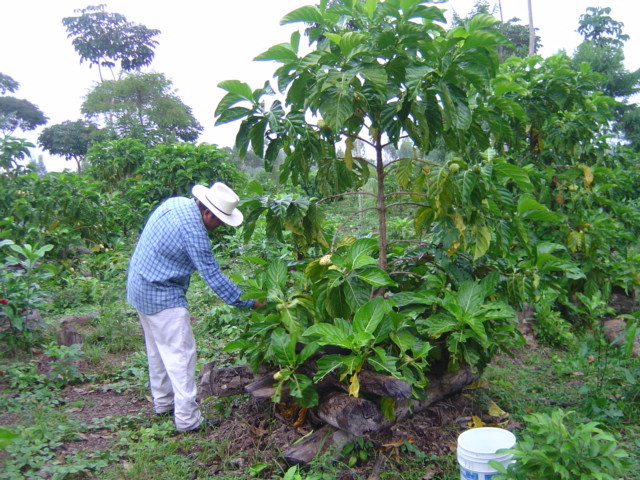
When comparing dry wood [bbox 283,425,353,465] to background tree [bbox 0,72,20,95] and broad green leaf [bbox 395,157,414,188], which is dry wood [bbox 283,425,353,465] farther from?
background tree [bbox 0,72,20,95]

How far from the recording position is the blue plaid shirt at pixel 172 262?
3.34 meters

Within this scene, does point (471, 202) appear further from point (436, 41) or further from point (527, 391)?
point (527, 391)

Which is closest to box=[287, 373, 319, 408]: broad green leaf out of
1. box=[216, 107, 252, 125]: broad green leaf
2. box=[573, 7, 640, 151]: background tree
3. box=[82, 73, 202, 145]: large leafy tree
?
Result: box=[216, 107, 252, 125]: broad green leaf

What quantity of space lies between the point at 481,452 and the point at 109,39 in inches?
1364

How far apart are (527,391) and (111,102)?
1160 inches

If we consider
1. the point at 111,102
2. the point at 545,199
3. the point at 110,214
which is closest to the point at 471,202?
the point at 545,199

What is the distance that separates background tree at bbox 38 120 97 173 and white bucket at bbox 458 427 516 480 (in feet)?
109

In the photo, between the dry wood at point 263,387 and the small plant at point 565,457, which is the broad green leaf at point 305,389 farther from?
the small plant at point 565,457

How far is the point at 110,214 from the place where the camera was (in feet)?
26.0

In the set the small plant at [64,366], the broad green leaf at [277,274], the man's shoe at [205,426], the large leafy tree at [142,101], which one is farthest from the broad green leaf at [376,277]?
the large leafy tree at [142,101]

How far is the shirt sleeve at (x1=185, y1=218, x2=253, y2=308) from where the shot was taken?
3.32m

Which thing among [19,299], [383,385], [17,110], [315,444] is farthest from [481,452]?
[17,110]

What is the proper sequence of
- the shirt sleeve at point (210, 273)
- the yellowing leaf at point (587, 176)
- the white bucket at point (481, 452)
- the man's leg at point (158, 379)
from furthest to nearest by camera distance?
the yellowing leaf at point (587, 176) → the man's leg at point (158, 379) → the shirt sleeve at point (210, 273) → the white bucket at point (481, 452)

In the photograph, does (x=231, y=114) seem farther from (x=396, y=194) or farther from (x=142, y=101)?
(x=142, y=101)
